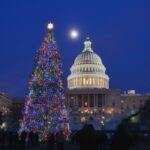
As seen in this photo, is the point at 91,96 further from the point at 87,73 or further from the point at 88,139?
the point at 88,139

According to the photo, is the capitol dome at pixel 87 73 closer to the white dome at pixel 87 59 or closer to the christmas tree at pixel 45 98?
the white dome at pixel 87 59

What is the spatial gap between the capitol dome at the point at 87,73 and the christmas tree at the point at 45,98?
323 feet

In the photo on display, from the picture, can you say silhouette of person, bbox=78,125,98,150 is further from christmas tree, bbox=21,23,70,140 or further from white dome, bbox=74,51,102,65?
white dome, bbox=74,51,102,65

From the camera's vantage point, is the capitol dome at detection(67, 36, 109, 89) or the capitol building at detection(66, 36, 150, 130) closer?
the capitol building at detection(66, 36, 150, 130)

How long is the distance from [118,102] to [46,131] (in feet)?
313

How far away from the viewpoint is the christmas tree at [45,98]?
43031 mm

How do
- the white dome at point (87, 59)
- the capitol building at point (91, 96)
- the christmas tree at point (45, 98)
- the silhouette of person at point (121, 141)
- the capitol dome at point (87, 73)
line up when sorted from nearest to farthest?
the silhouette of person at point (121, 141)
the christmas tree at point (45, 98)
the capitol building at point (91, 96)
the capitol dome at point (87, 73)
the white dome at point (87, 59)

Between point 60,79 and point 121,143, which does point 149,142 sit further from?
point 60,79

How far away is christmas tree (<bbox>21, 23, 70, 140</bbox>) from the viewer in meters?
43.0

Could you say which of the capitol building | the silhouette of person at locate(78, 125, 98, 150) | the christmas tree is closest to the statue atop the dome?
the capitol building

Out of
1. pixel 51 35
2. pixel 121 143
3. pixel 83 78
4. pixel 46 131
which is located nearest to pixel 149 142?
pixel 121 143

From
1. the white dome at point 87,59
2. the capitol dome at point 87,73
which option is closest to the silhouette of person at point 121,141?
the capitol dome at point 87,73

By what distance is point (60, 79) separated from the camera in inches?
1763

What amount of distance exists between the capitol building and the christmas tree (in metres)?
74.2
